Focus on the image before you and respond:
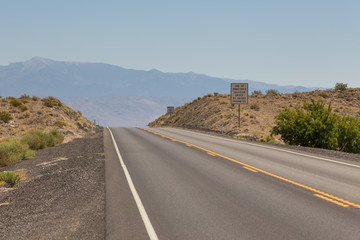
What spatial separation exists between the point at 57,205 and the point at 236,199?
4344 mm

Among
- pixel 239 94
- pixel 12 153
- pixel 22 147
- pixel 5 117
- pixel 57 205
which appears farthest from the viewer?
pixel 239 94

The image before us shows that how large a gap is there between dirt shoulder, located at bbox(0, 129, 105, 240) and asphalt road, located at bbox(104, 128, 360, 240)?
346 millimetres

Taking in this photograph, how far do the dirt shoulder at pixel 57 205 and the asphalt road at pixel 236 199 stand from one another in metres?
0.35

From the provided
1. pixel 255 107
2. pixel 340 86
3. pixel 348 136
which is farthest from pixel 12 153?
pixel 340 86

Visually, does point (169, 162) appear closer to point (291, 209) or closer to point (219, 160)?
point (219, 160)

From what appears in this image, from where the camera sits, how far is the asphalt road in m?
5.70

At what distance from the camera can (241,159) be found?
46.0ft

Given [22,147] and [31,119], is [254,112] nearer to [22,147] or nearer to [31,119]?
[31,119]

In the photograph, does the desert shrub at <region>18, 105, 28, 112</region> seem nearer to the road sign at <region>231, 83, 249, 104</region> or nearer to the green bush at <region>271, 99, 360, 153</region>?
the road sign at <region>231, 83, 249, 104</region>

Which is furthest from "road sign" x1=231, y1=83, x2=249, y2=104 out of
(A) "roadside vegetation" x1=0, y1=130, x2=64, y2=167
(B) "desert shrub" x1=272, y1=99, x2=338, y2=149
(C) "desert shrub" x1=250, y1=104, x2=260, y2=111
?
(A) "roadside vegetation" x1=0, y1=130, x2=64, y2=167

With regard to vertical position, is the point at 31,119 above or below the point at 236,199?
above

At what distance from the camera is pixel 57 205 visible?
805cm

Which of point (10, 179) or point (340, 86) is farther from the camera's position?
point (340, 86)

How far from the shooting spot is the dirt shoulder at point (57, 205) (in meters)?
6.11
